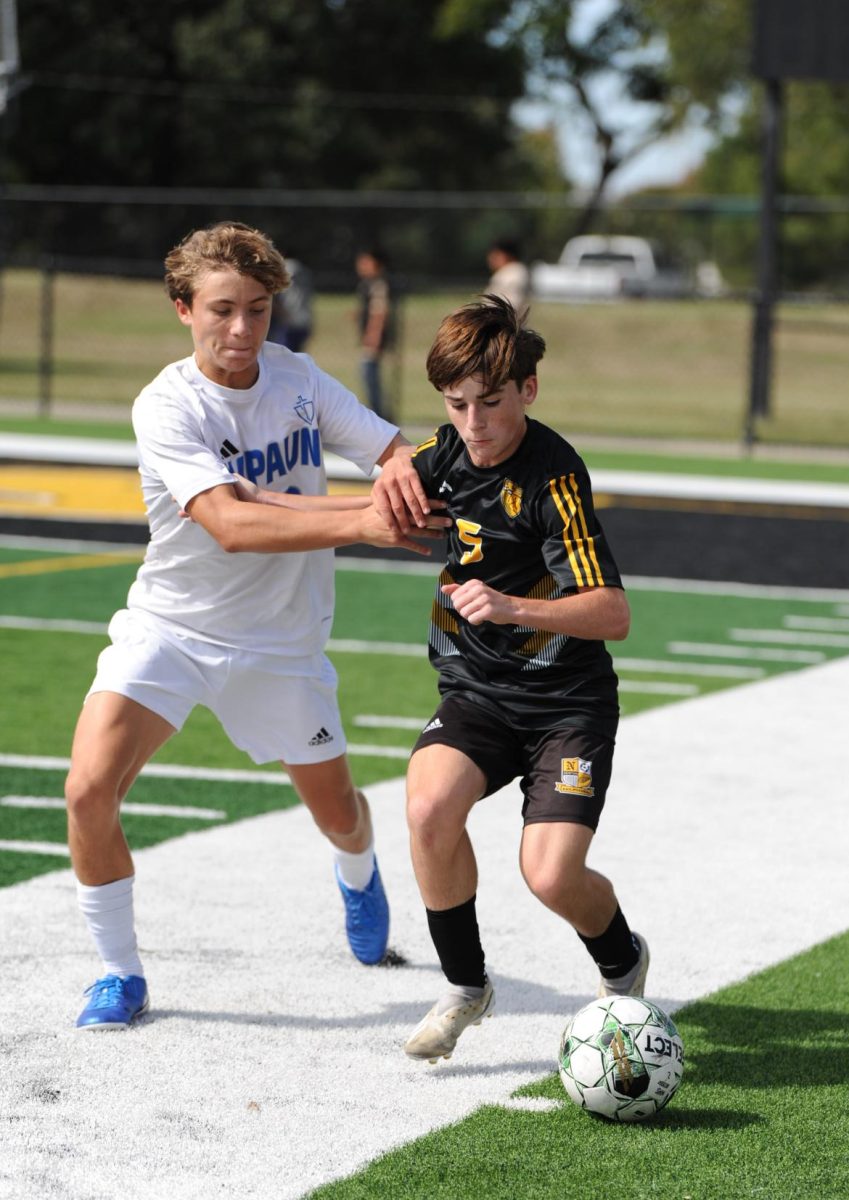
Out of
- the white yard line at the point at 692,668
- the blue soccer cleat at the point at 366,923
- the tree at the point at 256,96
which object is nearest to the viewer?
the blue soccer cleat at the point at 366,923

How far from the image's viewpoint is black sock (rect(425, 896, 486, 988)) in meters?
4.35

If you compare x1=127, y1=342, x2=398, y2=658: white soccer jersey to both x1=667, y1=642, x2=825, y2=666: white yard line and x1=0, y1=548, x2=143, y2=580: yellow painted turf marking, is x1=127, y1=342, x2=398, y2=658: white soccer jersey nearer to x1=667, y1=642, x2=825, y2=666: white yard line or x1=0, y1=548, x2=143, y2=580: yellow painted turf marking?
x1=667, y1=642, x2=825, y2=666: white yard line

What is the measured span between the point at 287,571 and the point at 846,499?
1299 centimetres

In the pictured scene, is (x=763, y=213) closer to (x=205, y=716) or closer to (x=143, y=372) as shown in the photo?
(x=143, y=372)

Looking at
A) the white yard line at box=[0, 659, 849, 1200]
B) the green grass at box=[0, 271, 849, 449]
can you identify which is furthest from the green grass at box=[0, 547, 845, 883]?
the green grass at box=[0, 271, 849, 449]

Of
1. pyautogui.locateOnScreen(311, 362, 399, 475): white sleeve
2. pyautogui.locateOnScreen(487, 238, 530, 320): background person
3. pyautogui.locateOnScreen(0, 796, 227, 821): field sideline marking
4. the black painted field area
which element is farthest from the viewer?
pyautogui.locateOnScreen(487, 238, 530, 320): background person

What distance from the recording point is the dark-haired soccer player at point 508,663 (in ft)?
13.7

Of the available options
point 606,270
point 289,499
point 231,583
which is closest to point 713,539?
point 231,583

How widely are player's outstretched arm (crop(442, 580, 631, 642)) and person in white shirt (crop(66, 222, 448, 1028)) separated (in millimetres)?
415

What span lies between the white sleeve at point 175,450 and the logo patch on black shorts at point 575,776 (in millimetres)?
1088

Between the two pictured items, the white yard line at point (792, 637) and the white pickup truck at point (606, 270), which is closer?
the white yard line at point (792, 637)

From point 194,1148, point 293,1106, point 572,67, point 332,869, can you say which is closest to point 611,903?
point 293,1106

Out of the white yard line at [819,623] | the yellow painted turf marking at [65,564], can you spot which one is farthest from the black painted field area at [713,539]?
the white yard line at [819,623]

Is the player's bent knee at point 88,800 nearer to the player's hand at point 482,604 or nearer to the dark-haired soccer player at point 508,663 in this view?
the dark-haired soccer player at point 508,663
